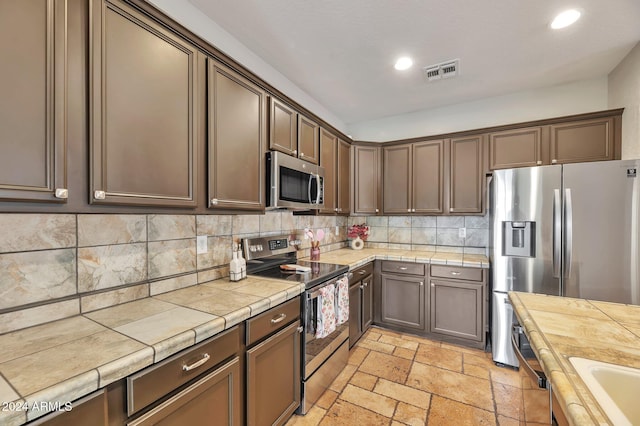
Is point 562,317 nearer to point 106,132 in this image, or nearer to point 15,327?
point 106,132

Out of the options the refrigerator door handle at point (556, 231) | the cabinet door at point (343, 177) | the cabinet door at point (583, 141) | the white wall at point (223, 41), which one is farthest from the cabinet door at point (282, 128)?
the cabinet door at point (583, 141)

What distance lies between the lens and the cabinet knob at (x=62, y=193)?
933 millimetres

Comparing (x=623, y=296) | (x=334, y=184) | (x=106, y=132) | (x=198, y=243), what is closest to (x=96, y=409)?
(x=106, y=132)

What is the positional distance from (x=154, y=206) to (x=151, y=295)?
611 mm

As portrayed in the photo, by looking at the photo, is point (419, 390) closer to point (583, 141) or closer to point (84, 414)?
point (84, 414)

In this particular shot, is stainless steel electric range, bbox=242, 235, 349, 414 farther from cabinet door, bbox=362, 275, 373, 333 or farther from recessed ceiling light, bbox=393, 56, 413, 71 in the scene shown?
recessed ceiling light, bbox=393, 56, 413, 71

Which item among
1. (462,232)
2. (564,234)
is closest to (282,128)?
(564,234)

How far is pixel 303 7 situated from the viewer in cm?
178

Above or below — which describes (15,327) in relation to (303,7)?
below

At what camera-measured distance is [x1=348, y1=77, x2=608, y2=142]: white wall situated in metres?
2.79

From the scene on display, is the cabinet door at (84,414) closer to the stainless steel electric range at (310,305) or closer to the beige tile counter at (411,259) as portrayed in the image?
the stainless steel electric range at (310,305)

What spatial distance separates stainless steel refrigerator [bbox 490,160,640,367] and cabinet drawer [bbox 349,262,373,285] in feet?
4.00

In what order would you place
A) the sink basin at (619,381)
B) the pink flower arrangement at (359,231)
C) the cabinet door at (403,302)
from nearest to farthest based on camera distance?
the sink basin at (619,381)
the cabinet door at (403,302)
the pink flower arrangement at (359,231)

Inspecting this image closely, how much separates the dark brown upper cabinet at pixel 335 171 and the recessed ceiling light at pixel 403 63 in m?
0.91
